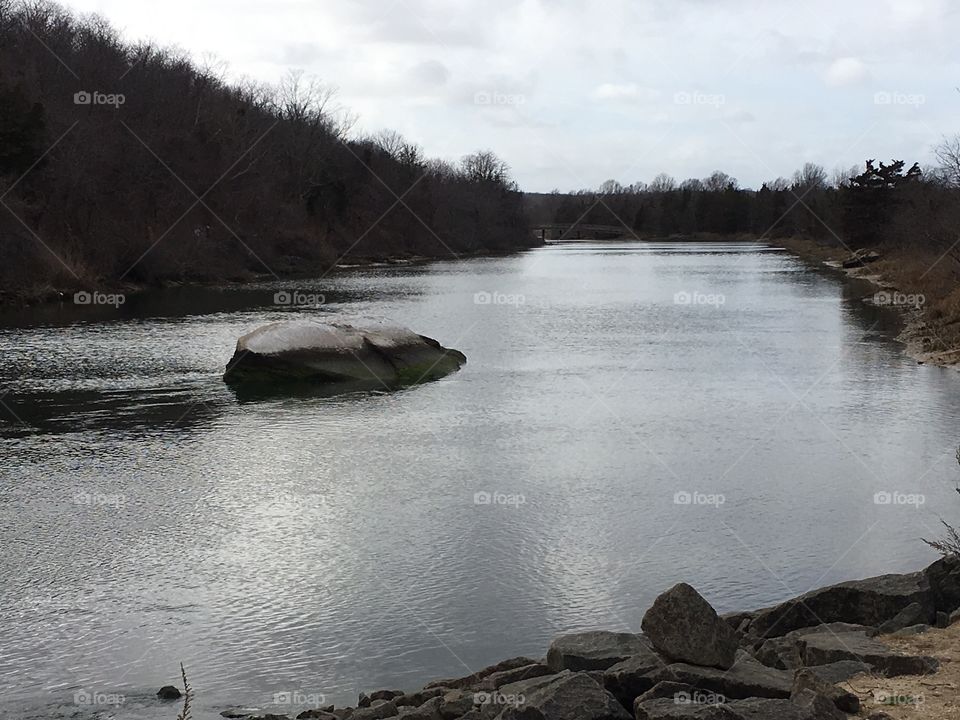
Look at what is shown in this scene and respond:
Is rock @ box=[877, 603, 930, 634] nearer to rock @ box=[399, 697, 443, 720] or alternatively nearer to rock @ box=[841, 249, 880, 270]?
rock @ box=[399, 697, 443, 720]

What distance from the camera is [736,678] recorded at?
6562 millimetres

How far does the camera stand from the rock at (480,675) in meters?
7.84

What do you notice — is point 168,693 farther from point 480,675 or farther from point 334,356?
point 334,356

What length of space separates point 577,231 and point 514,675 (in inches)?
6222

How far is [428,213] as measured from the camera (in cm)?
10306

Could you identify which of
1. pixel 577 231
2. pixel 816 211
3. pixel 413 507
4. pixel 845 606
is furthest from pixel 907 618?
pixel 577 231

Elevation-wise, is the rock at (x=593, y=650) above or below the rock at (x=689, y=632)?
below

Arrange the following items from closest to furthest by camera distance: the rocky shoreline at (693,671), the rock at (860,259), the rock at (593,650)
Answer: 1. the rocky shoreline at (693,671)
2. the rock at (593,650)
3. the rock at (860,259)

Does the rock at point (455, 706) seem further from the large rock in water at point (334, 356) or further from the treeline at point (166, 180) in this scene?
the treeline at point (166, 180)

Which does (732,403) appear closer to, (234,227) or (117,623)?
(117,623)

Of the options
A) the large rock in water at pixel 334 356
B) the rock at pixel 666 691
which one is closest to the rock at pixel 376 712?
the rock at pixel 666 691

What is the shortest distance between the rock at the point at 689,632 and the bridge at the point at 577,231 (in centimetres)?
Answer: 14843

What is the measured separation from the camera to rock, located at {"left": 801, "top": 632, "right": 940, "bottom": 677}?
6949 millimetres

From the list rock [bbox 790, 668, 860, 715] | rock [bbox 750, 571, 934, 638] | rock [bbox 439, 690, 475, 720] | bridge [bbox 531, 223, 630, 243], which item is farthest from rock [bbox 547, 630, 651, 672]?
bridge [bbox 531, 223, 630, 243]
